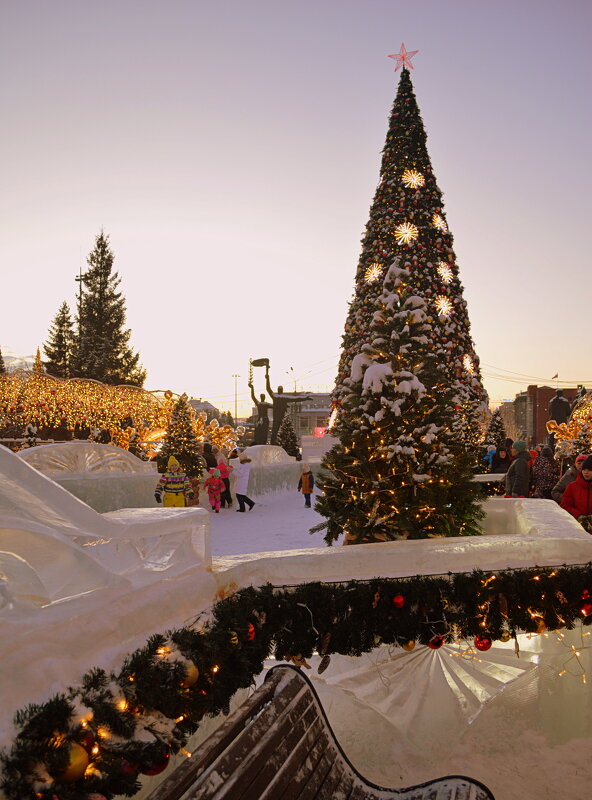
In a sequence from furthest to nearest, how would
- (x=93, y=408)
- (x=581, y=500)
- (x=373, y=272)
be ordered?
(x=373, y=272) → (x=93, y=408) → (x=581, y=500)

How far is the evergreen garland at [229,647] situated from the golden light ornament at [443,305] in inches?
605

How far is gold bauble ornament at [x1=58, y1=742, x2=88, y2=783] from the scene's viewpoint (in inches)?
64.1

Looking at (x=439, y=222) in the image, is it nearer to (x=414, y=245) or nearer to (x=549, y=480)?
(x=414, y=245)

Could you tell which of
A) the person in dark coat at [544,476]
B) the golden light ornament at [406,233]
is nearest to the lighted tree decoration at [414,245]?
the golden light ornament at [406,233]

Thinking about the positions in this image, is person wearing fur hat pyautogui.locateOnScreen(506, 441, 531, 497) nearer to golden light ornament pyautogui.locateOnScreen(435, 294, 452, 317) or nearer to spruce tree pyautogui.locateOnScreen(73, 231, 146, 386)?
golden light ornament pyautogui.locateOnScreen(435, 294, 452, 317)

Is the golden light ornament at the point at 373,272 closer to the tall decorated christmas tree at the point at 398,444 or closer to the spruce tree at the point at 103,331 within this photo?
the tall decorated christmas tree at the point at 398,444

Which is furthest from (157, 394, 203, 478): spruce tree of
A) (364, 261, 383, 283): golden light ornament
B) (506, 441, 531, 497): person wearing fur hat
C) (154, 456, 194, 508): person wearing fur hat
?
(506, 441, 531, 497): person wearing fur hat

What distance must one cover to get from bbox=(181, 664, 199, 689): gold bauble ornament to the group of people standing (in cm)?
523

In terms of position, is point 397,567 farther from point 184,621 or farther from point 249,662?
point 184,621

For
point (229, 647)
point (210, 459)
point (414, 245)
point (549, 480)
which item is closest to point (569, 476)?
point (549, 480)

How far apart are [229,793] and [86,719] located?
0.51 meters

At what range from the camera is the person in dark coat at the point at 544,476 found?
10250mm

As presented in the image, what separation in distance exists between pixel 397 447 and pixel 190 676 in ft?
9.24

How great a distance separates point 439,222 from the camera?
61.4 feet
